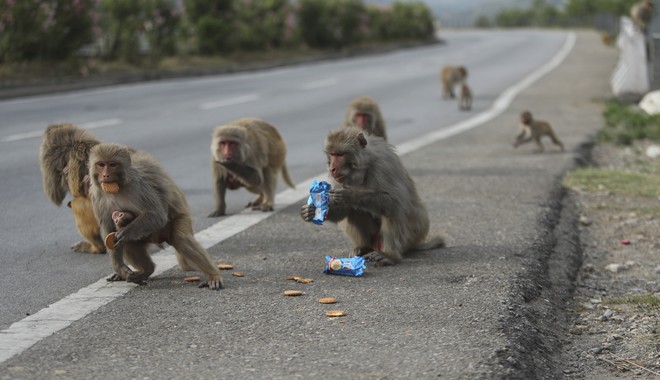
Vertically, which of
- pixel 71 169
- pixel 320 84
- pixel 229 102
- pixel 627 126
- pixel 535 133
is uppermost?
pixel 71 169

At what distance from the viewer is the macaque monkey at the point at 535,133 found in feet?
44.4

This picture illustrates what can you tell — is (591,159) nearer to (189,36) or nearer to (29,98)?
(29,98)

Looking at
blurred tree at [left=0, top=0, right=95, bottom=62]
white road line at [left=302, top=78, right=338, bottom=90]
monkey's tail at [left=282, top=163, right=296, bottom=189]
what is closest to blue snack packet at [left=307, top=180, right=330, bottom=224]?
monkey's tail at [left=282, top=163, right=296, bottom=189]

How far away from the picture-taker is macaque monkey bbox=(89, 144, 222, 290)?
5.98m

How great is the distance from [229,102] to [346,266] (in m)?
14.2

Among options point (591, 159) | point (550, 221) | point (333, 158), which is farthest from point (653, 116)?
point (333, 158)

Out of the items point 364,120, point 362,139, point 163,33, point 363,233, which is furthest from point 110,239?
point 163,33

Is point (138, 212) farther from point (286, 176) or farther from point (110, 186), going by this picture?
point (286, 176)

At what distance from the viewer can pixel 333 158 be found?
672 cm

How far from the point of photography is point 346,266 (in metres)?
6.48

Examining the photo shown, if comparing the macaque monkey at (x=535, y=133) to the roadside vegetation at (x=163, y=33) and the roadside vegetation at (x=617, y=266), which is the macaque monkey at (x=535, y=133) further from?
the roadside vegetation at (x=163, y=33)

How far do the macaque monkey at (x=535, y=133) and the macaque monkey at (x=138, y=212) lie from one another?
7.96m

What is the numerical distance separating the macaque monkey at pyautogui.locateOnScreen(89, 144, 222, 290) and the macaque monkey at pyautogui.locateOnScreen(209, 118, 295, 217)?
2096 mm

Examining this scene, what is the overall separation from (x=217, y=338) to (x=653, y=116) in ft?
42.9
